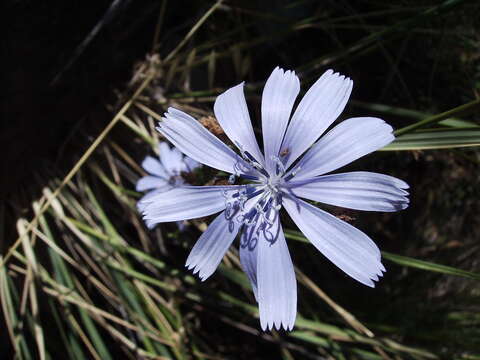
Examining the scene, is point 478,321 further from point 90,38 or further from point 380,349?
point 90,38

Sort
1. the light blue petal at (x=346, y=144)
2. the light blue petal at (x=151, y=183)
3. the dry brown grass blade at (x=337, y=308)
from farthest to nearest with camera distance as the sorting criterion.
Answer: the light blue petal at (x=151, y=183) → the dry brown grass blade at (x=337, y=308) → the light blue petal at (x=346, y=144)

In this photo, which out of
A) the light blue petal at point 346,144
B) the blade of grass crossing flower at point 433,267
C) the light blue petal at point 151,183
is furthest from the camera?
the light blue petal at point 151,183

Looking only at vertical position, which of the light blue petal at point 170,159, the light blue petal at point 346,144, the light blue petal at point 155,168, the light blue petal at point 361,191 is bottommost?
the light blue petal at point 361,191

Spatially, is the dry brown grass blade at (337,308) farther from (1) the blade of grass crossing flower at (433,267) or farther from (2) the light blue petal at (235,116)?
(2) the light blue petal at (235,116)

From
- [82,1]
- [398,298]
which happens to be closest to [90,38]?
[82,1]

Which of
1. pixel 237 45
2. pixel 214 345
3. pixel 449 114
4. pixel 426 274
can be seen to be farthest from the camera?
pixel 214 345

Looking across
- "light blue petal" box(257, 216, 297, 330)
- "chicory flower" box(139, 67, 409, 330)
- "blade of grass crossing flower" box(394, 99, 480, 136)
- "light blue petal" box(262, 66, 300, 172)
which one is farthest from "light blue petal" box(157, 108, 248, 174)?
"blade of grass crossing flower" box(394, 99, 480, 136)

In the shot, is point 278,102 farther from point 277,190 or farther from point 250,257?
point 250,257

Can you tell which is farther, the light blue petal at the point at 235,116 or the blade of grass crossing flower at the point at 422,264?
the blade of grass crossing flower at the point at 422,264

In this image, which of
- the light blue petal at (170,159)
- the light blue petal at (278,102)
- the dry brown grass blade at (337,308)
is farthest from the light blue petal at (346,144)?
the light blue petal at (170,159)
